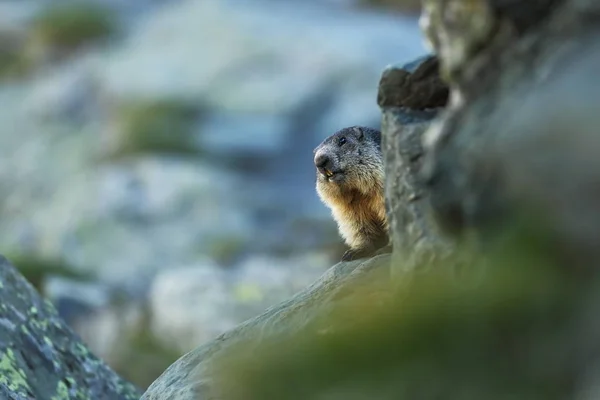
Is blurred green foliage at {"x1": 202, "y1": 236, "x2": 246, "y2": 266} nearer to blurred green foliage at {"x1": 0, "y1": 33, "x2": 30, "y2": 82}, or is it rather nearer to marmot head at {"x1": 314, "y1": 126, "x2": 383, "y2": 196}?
marmot head at {"x1": 314, "y1": 126, "x2": 383, "y2": 196}

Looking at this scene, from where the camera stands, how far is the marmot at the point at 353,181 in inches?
427

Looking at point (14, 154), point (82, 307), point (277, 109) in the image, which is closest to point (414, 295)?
point (82, 307)

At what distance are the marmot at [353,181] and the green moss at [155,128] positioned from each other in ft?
75.0

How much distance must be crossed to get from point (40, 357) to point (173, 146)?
25.9 metres

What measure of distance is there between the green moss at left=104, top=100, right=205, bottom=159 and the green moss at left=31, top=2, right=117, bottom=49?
6861 millimetres

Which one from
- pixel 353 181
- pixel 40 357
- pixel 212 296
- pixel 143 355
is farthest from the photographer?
pixel 212 296

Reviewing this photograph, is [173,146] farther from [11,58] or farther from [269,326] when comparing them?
[269,326]

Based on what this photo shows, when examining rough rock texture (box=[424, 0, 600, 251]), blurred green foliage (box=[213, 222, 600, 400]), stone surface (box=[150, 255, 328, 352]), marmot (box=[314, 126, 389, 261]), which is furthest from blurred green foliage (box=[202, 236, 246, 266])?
rough rock texture (box=[424, 0, 600, 251])

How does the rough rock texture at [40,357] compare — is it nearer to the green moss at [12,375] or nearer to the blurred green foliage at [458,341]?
the green moss at [12,375]

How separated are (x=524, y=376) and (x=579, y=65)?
5.13 feet

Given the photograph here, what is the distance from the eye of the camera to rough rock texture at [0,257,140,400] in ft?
29.8

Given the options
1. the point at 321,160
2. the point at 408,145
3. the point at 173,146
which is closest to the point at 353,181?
the point at 321,160

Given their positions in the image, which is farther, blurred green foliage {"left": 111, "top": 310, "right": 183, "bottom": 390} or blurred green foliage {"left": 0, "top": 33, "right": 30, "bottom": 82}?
blurred green foliage {"left": 0, "top": 33, "right": 30, "bottom": 82}

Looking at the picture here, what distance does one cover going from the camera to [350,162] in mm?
11953
